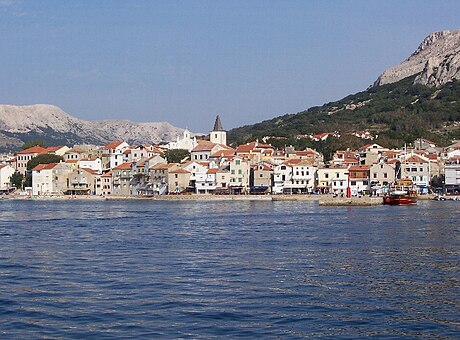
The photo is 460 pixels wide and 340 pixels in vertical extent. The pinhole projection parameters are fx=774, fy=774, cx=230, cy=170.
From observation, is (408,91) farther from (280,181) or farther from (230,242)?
(230,242)

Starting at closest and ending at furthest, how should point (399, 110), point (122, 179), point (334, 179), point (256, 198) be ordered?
point (256, 198), point (334, 179), point (122, 179), point (399, 110)

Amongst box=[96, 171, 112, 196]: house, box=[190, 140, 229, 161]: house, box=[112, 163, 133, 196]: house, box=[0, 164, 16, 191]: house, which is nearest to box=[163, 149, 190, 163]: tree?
box=[190, 140, 229, 161]: house

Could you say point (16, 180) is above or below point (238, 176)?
above

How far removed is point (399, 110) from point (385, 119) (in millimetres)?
7919

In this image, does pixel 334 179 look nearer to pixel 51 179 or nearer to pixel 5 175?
pixel 51 179

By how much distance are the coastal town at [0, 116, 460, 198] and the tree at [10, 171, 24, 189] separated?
1.94ft

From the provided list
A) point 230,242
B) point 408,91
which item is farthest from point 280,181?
point 408,91

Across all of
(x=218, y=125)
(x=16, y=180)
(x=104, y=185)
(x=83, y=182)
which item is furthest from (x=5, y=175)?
(x=218, y=125)

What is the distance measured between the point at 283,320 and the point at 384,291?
3.47 m

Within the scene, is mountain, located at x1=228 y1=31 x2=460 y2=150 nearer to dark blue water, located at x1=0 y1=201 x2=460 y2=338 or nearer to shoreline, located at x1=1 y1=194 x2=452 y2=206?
shoreline, located at x1=1 y1=194 x2=452 y2=206

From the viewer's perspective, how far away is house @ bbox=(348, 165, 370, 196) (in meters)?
70.9

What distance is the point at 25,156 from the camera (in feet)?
326

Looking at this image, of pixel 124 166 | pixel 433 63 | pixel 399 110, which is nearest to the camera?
pixel 124 166

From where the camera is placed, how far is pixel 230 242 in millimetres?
26766
